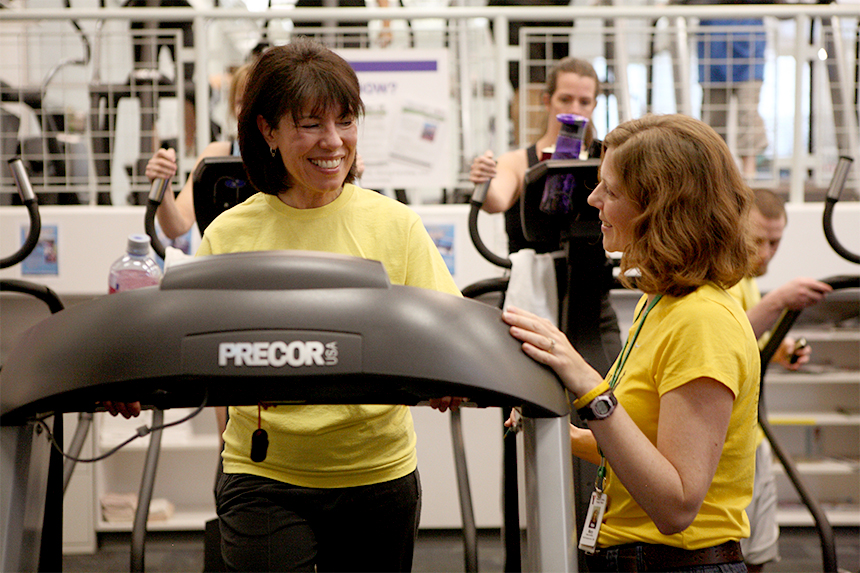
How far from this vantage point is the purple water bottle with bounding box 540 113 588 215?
2.00 meters

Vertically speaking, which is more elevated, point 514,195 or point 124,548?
point 514,195

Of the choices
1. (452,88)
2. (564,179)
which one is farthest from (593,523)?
(452,88)

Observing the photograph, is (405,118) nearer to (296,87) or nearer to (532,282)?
(532,282)

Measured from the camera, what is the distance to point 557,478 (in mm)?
945

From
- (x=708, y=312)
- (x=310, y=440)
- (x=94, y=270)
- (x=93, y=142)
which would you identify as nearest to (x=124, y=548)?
(x=94, y=270)

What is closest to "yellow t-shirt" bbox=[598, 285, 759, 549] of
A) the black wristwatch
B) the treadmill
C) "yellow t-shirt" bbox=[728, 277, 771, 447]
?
the black wristwatch

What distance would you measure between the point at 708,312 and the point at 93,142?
3.63m

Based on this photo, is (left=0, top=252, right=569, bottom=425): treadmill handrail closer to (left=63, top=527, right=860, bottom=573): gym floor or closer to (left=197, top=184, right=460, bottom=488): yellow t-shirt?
(left=197, top=184, right=460, bottom=488): yellow t-shirt

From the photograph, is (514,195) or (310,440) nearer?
(310,440)

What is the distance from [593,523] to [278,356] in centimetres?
62

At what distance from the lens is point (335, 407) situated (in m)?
1.26

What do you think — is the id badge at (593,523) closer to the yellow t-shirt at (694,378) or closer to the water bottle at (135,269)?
the yellow t-shirt at (694,378)

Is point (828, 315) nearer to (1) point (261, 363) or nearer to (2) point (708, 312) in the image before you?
(2) point (708, 312)

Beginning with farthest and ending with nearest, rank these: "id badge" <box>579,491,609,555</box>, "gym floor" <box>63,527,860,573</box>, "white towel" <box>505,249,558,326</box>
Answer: "gym floor" <box>63,527,860,573</box>, "white towel" <box>505,249,558,326</box>, "id badge" <box>579,491,609,555</box>
